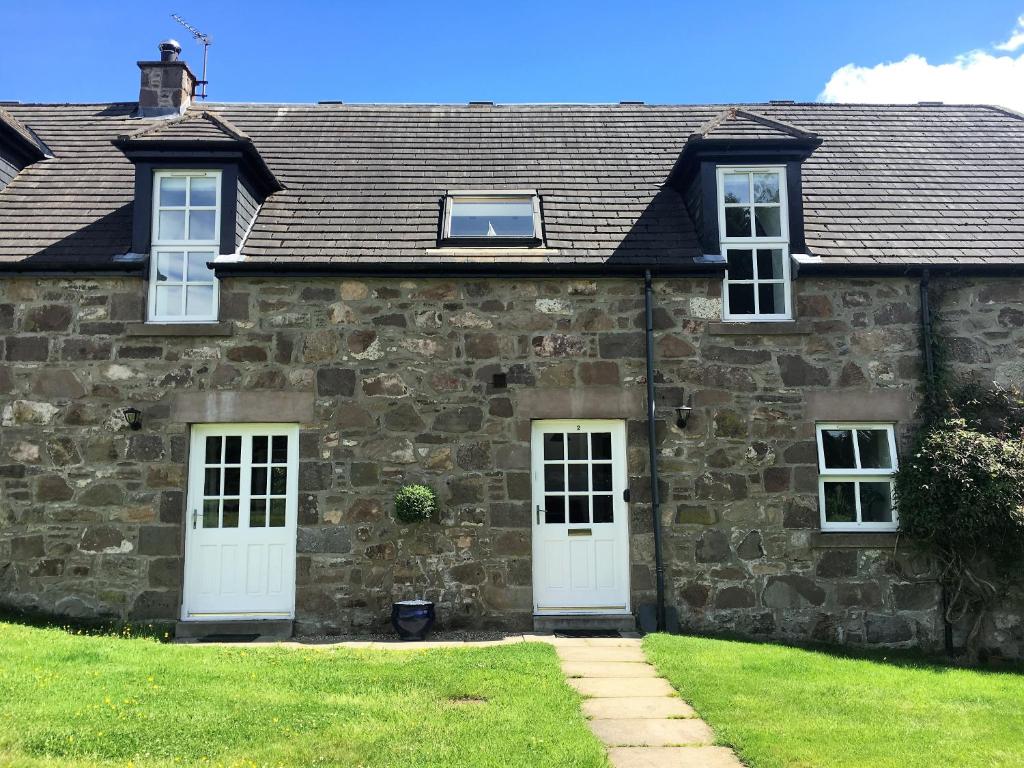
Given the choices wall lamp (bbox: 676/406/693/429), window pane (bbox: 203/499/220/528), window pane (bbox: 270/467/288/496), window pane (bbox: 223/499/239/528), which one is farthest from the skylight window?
window pane (bbox: 203/499/220/528)

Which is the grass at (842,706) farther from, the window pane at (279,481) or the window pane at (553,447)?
the window pane at (279,481)

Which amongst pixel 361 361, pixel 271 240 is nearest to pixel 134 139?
pixel 271 240

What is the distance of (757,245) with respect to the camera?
9164 millimetres

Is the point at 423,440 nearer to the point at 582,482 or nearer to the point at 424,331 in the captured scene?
the point at 424,331

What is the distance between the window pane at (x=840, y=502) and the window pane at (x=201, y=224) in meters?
7.62

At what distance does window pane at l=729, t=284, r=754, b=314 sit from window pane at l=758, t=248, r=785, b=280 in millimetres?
241

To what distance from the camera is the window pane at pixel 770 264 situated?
30.0 ft

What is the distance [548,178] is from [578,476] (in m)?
4.26

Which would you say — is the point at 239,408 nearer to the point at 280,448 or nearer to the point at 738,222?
the point at 280,448

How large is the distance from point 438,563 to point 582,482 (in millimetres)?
1823

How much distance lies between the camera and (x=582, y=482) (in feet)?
28.6

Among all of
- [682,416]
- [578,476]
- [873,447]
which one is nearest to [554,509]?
[578,476]

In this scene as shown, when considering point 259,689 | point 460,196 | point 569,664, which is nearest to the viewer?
point 259,689

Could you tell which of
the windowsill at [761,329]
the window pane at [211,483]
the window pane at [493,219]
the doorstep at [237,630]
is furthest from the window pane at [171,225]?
the windowsill at [761,329]
